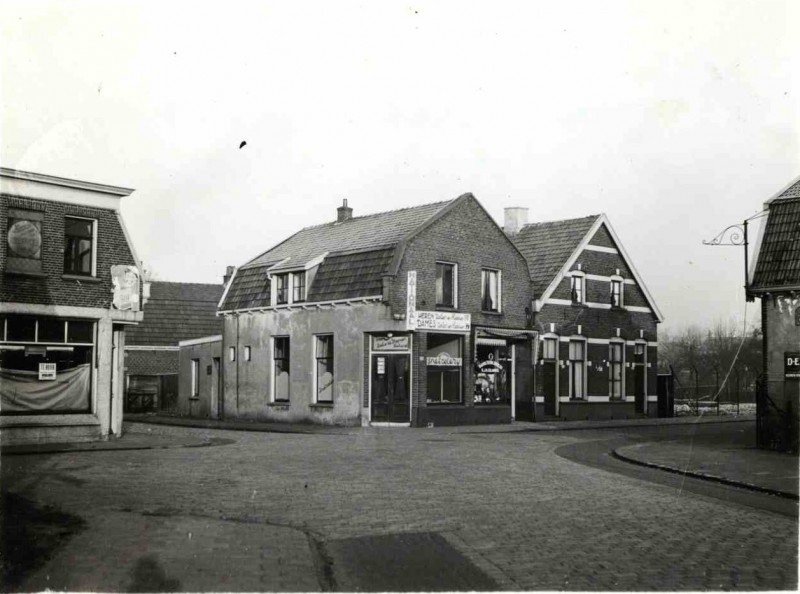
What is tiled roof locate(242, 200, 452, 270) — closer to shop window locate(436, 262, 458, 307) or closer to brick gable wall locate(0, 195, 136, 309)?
shop window locate(436, 262, 458, 307)

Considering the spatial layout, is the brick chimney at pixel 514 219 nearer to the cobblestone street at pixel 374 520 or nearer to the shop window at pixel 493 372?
the shop window at pixel 493 372

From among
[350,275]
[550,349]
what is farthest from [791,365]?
[350,275]

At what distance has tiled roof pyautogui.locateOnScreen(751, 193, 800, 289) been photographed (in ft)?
65.2

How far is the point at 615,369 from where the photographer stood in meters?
36.1

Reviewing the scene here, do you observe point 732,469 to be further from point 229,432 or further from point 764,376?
point 229,432

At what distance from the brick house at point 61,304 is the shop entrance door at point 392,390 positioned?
903 centimetres

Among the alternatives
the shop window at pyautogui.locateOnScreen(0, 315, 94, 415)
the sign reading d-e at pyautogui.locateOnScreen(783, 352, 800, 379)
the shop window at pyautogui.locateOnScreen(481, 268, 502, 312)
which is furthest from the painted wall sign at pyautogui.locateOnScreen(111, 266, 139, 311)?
the sign reading d-e at pyautogui.locateOnScreen(783, 352, 800, 379)

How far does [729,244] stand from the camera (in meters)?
20.3

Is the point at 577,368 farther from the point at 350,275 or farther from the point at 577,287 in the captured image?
the point at 350,275

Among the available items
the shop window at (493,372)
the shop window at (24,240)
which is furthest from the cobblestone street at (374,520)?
the shop window at (493,372)

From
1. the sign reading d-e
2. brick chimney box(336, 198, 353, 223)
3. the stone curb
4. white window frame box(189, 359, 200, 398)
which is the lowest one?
the stone curb

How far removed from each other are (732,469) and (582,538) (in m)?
7.87

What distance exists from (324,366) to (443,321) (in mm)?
4406

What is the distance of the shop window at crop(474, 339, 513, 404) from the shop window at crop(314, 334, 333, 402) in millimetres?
4908
